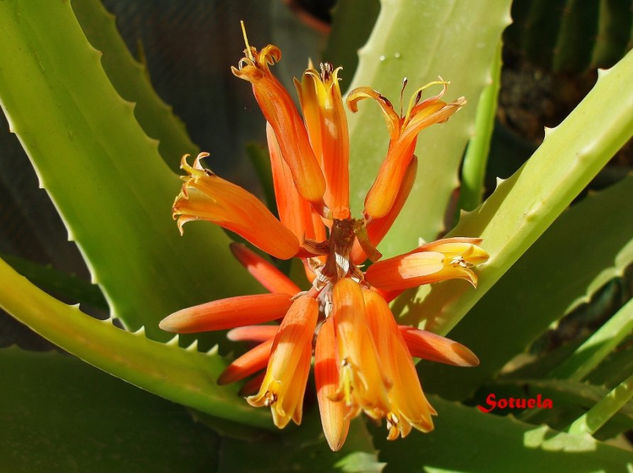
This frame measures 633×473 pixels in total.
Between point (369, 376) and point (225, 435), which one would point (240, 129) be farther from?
point (369, 376)

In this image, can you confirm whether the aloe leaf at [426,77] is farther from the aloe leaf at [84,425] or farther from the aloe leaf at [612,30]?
the aloe leaf at [612,30]

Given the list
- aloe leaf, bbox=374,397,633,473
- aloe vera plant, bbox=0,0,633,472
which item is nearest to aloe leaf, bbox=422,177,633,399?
aloe vera plant, bbox=0,0,633,472

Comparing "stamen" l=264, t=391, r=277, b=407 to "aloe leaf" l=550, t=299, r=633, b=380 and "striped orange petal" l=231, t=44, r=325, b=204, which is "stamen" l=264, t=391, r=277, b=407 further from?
"aloe leaf" l=550, t=299, r=633, b=380

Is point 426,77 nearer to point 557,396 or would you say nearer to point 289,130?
point 289,130

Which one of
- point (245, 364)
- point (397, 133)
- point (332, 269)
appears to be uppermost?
point (397, 133)

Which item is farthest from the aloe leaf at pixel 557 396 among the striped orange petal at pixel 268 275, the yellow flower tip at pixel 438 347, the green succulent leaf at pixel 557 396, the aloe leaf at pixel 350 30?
the aloe leaf at pixel 350 30

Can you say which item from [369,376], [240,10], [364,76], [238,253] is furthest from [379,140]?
[240,10]

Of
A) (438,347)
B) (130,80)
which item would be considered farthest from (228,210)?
(130,80)
